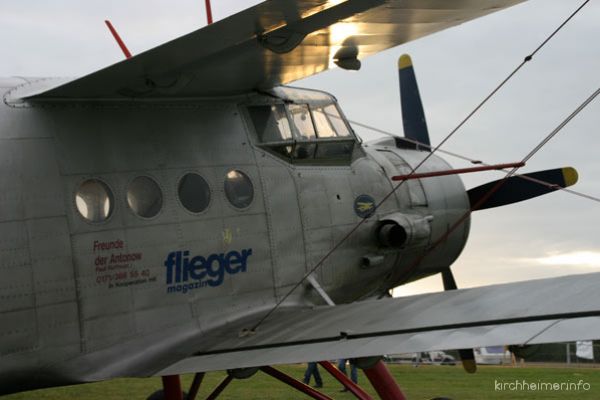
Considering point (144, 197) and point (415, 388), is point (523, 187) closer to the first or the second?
point (144, 197)

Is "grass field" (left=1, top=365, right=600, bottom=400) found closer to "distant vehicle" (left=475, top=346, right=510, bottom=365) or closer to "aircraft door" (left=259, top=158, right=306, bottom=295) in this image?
"distant vehicle" (left=475, top=346, right=510, bottom=365)

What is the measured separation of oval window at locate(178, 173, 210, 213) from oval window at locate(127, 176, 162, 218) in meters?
0.21

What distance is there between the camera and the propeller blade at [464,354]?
962 centimetres

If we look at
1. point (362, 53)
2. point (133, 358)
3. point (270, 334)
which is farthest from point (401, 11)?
point (133, 358)

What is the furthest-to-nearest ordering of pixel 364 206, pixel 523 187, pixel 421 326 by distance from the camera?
1. pixel 523 187
2. pixel 364 206
3. pixel 421 326

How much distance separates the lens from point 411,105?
1199cm

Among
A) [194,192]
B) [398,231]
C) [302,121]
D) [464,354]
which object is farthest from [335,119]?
[464,354]

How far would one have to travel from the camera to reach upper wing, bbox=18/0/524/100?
652 centimetres

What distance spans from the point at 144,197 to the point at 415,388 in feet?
40.4

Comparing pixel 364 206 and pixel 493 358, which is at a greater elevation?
pixel 364 206

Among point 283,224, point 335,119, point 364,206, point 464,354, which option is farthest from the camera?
point 464,354

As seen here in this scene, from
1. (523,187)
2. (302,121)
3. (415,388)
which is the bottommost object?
(415,388)

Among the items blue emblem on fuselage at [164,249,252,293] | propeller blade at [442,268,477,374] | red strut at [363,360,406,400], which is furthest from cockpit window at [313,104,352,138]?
red strut at [363,360,406,400]

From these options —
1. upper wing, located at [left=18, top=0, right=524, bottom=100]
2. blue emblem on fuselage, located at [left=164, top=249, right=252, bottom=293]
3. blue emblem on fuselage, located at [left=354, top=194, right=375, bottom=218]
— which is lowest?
blue emblem on fuselage, located at [left=164, top=249, right=252, bottom=293]
